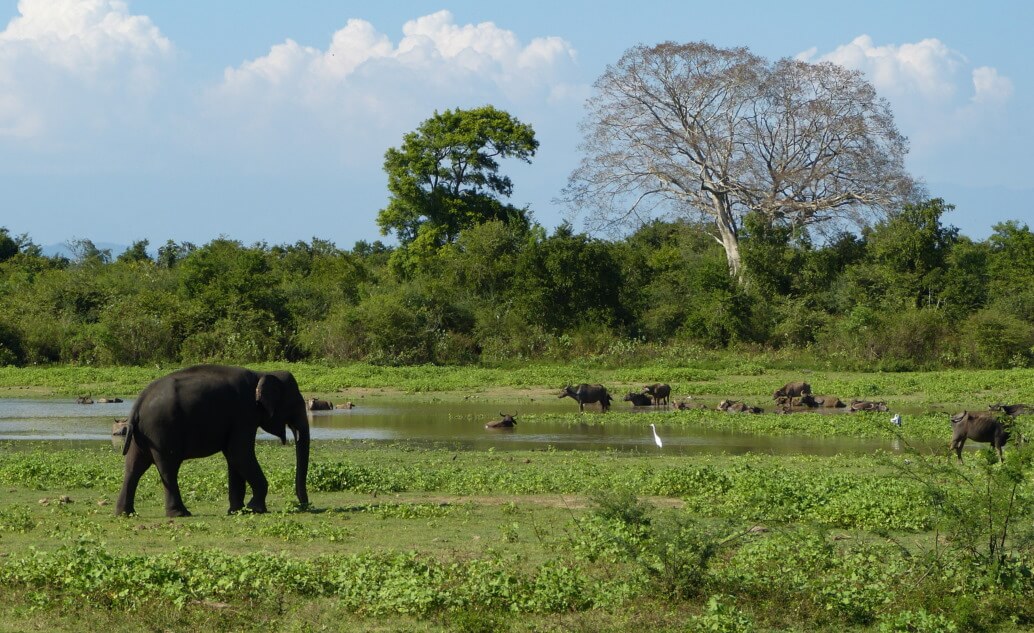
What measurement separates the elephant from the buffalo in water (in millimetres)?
20119

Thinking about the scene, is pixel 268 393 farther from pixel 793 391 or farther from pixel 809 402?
pixel 793 391

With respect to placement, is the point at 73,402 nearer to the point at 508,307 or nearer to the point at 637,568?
the point at 508,307

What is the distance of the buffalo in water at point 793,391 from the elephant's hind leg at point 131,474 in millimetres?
21303

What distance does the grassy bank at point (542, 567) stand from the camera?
9273 mm

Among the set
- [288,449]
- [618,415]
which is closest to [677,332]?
[618,415]

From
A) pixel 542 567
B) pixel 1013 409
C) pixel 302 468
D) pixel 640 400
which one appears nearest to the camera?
pixel 542 567

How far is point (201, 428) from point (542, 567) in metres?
5.80

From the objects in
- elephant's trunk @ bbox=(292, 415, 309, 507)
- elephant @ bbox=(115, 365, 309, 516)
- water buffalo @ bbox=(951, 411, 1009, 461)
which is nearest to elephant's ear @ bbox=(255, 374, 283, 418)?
elephant @ bbox=(115, 365, 309, 516)

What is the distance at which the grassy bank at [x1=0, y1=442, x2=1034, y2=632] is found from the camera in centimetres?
927

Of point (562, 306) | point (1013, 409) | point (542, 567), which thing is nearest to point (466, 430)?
point (1013, 409)

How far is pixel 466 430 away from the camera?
2738cm

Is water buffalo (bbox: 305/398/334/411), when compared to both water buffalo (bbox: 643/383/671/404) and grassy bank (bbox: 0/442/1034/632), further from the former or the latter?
grassy bank (bbox: 0/442/1034/632)

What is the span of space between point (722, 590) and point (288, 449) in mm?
14603

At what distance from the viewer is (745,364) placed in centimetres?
4056
